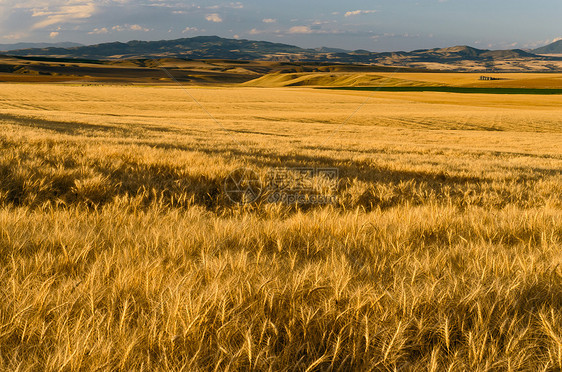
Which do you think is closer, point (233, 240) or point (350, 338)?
point (350, 338)

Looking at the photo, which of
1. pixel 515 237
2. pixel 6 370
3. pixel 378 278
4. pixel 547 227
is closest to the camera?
pixel 6 370

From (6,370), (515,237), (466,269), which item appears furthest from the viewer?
(515,237)

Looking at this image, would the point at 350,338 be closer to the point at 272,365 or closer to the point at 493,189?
the point at 272,365

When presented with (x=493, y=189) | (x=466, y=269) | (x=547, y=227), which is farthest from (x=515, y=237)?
(x=493, y=189)

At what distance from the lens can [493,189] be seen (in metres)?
6.11

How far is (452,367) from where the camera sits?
124 cm

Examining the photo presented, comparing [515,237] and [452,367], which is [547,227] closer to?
[515,237]

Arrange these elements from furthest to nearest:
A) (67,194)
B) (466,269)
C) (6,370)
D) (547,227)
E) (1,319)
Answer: (67,194) → (547,227) → (466,269) → (1,319) → (6,370)

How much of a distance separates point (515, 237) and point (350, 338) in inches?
86.9

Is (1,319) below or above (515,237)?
above

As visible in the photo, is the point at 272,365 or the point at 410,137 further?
the point at 410,137

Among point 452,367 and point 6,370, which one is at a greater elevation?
point 6,370

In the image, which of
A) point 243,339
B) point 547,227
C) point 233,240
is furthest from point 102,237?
point 547,227

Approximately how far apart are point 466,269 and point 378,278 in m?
0.56
